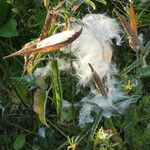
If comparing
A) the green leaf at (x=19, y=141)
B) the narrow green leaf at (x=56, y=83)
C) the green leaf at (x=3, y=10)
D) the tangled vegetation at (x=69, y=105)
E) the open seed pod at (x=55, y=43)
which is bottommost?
the green leaf at (x=19, y=141)

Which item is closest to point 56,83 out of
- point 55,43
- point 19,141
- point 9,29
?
point 55,43

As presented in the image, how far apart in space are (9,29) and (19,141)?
432 millimetres

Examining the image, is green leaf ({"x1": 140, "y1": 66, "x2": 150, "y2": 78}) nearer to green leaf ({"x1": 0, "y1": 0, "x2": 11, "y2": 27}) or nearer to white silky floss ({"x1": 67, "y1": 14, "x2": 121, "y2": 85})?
white silky floss ({"x1": 67, "y1": 14, "x2": 121, "y2": 85})

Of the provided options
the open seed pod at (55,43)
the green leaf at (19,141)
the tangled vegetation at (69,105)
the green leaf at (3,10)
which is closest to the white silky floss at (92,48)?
the tangled vegetation at (69,105)

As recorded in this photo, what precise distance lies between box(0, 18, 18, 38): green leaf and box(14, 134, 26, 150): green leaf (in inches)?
14.9

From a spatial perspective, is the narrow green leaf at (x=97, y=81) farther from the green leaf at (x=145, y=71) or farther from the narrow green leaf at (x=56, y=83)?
the green leaf at (x=145, y=71)

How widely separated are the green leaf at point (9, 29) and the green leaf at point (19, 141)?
0.38m

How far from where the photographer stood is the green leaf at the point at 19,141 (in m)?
1.44

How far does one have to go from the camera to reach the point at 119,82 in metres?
1.42

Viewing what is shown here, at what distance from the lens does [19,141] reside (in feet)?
4.80

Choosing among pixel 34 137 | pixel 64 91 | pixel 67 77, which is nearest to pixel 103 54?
pixel 67 77

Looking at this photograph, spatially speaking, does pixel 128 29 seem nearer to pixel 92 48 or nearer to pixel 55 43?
pixel 92 48

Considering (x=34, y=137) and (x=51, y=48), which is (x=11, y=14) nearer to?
(x=34, y=137)

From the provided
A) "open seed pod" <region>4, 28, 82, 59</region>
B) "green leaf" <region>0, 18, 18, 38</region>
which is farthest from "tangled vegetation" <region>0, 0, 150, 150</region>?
"open seed pod" <region>4, 28, 82, 59</region>
